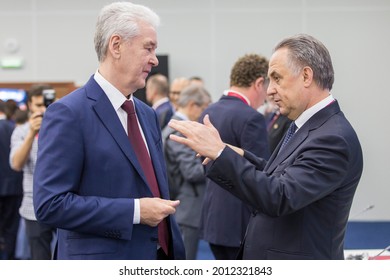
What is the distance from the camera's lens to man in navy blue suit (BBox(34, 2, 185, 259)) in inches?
70.1

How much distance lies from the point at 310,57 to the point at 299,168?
319 millimetres

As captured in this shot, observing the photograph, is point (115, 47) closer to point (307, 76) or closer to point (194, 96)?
point (307, 76)

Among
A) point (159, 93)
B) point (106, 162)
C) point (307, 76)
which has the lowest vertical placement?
point (159, 93)

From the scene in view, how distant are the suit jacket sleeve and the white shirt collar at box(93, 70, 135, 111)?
0.47 feet

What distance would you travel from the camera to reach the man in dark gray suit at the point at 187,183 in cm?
393

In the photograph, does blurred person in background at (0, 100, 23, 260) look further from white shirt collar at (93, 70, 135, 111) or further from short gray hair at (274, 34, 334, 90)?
short gray hair at (274, 34, 334, 90)

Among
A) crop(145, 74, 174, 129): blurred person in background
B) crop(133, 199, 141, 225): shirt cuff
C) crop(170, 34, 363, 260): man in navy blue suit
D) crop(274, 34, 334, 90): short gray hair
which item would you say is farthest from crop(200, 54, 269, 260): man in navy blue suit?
crop(145, 74, 174, 129): blurred person in background

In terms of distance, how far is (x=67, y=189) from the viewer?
1.78 m

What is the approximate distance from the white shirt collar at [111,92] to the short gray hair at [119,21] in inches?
2.7

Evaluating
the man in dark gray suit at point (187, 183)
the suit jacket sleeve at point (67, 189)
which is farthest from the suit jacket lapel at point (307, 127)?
the man in dark gray suit at point (187, 183)

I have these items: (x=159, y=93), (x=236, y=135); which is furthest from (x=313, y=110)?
(x=159, y=93)

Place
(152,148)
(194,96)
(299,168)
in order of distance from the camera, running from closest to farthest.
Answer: (299,168) < (152,148) < (194,96)

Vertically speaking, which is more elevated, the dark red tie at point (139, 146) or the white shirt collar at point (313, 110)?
the white shirt collar at point (313, 110)

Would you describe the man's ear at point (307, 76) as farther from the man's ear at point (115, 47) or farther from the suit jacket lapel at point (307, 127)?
the man's ear at point (115, 47)
